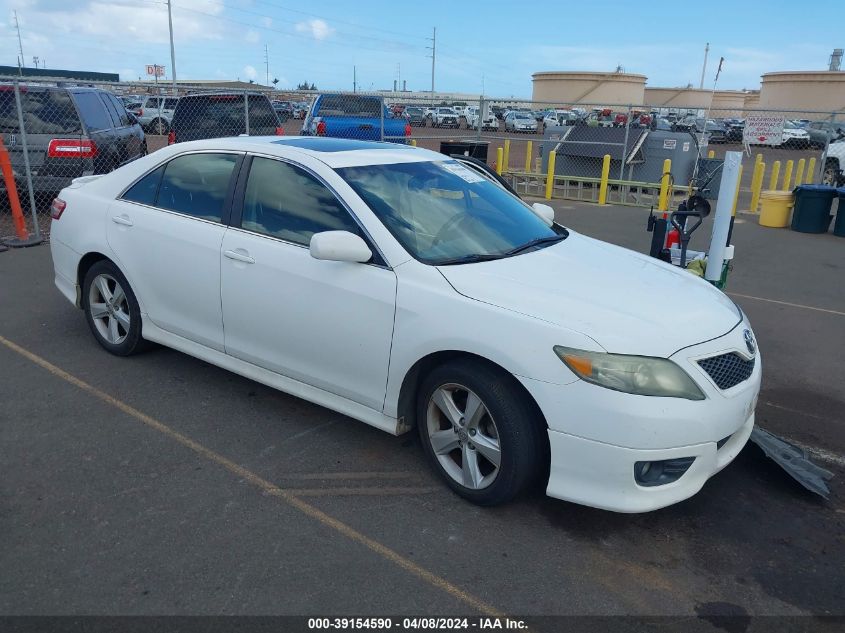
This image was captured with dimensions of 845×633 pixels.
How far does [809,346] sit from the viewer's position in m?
5.95

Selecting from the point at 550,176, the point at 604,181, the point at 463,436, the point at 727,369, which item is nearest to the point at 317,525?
the point at 463,436

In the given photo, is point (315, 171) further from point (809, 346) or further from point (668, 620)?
point (809, 346)

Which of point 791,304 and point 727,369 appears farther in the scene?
point 791,304

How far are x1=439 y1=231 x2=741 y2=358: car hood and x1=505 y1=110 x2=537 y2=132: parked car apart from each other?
40333 mm

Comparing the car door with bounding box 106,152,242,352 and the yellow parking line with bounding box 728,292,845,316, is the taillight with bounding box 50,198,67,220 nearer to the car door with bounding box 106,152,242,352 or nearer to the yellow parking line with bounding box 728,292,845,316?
the car door with bounding box 106,152,242,352

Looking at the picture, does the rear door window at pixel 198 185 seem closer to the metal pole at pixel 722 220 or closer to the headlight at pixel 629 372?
the headlight at pixel 629 372

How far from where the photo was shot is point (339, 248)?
340 cm

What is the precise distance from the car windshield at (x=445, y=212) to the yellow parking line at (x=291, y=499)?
1.33 metres

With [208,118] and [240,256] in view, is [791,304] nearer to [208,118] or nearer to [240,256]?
[240,256]

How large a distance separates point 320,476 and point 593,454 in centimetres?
143

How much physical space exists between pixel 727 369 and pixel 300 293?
2145 millimetres

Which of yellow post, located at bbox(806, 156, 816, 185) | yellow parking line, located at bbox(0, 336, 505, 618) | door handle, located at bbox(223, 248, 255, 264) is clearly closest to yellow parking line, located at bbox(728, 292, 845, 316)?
door handle, located at bbox(223, 248, 255, 264)

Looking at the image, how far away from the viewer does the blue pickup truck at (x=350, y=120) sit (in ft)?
46.3

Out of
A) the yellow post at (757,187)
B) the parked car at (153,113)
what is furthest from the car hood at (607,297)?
the parked car at (153,113)
